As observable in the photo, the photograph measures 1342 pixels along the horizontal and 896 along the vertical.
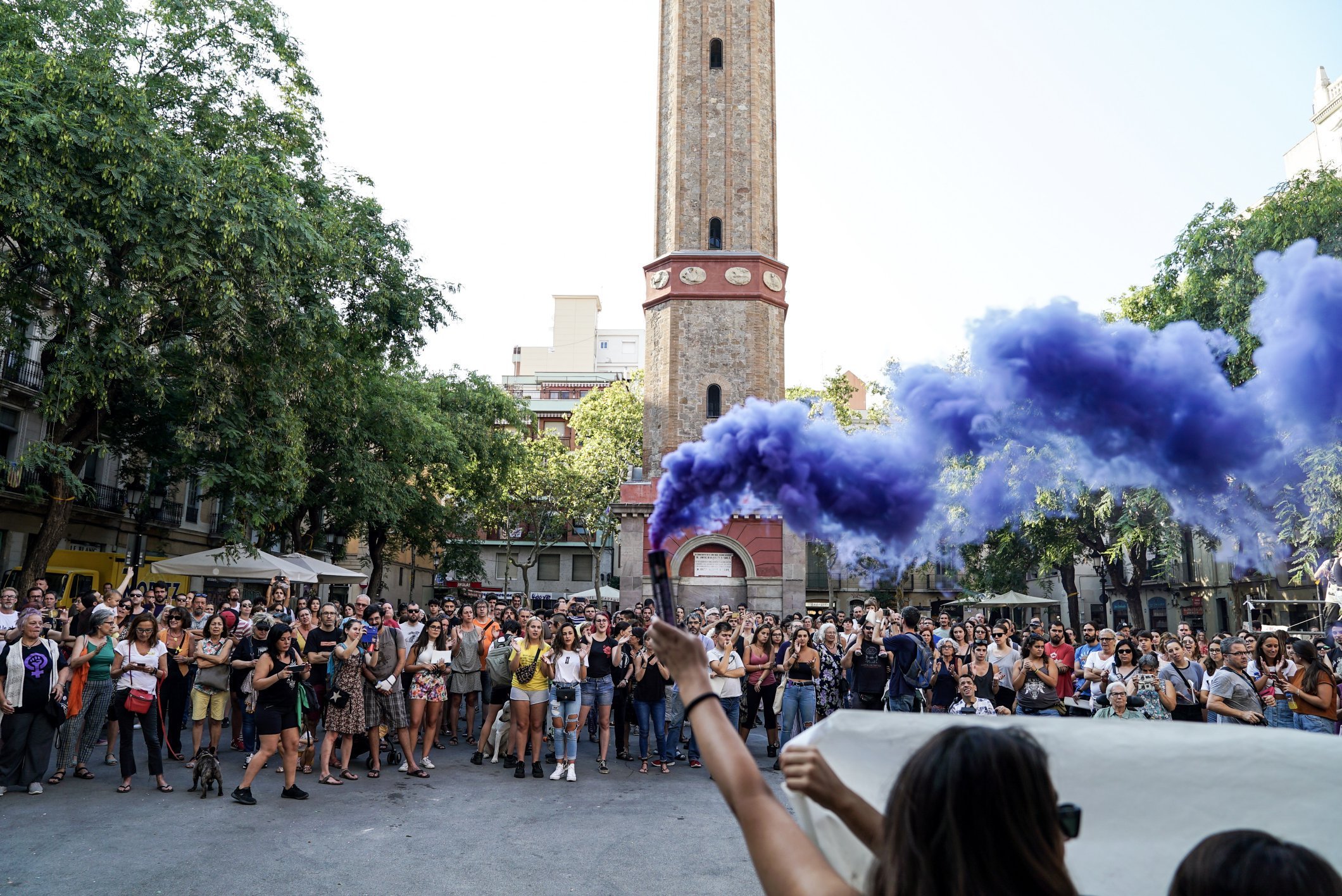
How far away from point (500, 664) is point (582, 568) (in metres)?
49.6

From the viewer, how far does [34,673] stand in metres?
9.45

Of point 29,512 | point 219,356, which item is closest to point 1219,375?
point 219,356

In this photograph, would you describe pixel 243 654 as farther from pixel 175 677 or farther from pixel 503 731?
pixel 503 731

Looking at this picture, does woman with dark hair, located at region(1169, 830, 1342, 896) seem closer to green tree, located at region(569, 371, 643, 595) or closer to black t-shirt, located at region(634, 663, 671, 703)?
black t-shirt, located at region(634, 663, 671, 703)

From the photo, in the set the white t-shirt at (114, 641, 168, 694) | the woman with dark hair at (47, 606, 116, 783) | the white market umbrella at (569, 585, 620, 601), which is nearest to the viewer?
the woman with dark hair at (47, 606, 116, 783)

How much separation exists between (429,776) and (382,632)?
1.77 m

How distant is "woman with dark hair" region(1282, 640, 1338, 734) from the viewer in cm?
955

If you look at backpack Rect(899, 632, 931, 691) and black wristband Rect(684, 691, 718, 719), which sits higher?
black wristband Rect(684, 691, 718, 719)

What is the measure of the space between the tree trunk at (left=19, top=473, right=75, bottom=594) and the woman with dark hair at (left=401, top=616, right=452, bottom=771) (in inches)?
414

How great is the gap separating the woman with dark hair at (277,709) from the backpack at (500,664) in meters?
3.07

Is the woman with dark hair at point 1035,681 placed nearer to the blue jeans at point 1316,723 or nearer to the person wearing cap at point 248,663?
the blue jeans at point 1316,723

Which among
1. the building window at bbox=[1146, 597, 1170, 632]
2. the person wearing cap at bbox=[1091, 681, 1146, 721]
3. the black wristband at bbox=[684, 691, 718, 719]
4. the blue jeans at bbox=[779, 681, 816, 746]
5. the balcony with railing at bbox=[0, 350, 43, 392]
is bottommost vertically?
the blue jeans at bbox=[779, 681, 816, 746]

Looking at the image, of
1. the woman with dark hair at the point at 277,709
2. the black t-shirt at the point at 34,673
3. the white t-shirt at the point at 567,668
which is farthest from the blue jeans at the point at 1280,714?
the black t-shirt at the point at 34,673

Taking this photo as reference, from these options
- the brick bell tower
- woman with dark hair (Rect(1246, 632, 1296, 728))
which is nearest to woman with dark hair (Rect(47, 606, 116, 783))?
woman with dark hair (Rect(1246, 632, 1296, 728))
